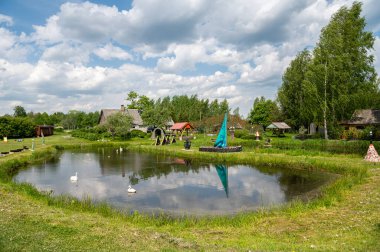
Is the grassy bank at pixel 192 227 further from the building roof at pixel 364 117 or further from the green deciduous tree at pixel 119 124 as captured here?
the green deciduous tree at pixel 119 124

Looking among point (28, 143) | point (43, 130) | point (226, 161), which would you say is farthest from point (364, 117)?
point (43, 130)

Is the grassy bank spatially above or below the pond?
above

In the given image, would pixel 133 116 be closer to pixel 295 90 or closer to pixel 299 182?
pixel 295 90

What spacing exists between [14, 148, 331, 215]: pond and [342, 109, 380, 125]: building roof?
2362 centimetres

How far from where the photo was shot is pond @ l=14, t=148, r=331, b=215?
13.3m

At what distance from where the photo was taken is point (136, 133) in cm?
5375

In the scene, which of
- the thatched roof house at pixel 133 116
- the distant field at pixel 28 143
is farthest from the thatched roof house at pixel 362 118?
the thatched roof house at pixel 133 116

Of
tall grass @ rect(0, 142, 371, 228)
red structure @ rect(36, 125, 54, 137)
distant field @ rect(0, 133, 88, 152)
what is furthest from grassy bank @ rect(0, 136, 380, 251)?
red structure @ rect(36, 125, 54, 137)

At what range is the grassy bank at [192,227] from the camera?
7.06m

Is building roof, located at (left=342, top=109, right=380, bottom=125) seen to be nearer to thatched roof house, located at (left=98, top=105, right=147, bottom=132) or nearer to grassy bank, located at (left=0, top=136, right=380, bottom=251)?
grassy bank, located at (left=0, top=136, right=380, bottom=251)

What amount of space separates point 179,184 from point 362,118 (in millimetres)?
32589

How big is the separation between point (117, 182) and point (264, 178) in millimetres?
9237

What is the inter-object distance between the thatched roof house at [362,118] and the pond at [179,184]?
2351cm

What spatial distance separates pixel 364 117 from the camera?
39.9 meters
